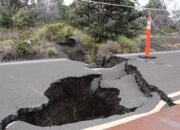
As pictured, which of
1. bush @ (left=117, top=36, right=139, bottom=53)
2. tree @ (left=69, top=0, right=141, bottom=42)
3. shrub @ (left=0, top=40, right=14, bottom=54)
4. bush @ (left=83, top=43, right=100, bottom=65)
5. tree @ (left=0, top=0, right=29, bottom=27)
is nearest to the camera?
shrub @ (left=0, top=40, right=14, bottom=54)

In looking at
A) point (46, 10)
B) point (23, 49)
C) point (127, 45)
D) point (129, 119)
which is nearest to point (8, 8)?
point (46, 10)

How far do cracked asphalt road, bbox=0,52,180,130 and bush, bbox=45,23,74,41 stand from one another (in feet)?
7.47

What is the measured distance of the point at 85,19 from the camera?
36.5ft

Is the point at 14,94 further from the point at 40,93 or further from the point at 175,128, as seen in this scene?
the point at 175,128

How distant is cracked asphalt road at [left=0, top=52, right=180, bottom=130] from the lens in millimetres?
4199

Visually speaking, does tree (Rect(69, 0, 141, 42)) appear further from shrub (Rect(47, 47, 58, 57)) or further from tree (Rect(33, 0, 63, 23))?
tree (Rect(33, 0, 63, 23))

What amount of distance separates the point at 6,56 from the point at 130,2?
6.07 m

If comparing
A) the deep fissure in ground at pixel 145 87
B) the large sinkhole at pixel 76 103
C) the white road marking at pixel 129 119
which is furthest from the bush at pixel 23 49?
the white road marking at pixel 129 119

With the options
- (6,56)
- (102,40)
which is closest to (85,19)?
(102,40)

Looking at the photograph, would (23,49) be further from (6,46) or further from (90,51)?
(90,51)

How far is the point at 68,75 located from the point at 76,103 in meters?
0.68

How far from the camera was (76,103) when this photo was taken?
19.5 feet

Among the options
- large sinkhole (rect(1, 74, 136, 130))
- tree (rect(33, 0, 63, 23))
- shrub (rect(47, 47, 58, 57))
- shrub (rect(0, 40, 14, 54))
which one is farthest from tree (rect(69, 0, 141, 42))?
tree (rect(33, 0, 63, 23))

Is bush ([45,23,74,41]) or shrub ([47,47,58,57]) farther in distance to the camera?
bush ([45,23,74,41])
